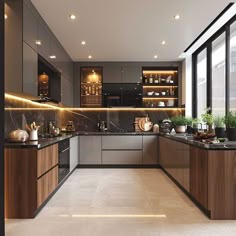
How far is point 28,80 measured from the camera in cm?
374

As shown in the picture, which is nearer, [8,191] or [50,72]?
[8,191]

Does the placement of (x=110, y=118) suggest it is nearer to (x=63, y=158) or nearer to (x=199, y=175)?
(x=63, y=158)

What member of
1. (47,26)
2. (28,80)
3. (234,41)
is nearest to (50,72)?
(47,26)

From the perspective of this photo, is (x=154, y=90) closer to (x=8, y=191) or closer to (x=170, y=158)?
(x=170, y=158)

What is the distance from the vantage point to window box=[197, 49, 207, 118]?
6.32 m

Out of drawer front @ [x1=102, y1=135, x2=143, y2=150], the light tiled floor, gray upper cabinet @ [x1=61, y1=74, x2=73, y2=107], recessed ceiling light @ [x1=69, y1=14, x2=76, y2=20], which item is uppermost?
recessed ceiling light @ [x1=69, y1=14, x2=76, y2=20]

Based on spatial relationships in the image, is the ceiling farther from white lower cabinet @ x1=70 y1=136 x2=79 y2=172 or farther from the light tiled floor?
the light tiled floor

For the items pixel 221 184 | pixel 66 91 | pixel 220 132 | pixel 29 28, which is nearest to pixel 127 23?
pixel 29 28

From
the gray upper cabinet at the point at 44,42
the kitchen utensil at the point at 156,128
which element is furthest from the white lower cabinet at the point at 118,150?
the gray upper cabinet at the point at 44,42

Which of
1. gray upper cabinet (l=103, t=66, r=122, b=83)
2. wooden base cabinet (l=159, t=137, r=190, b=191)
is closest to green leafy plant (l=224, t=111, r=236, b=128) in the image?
wooden base cabinet (l=159, t=137, r=190, b=191)

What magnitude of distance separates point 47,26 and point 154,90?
3.70 meters

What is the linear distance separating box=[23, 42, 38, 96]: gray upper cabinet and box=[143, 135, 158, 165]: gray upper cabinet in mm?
3324

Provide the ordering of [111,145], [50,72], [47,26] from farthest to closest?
[111,145] < [50,72] < [47,26]

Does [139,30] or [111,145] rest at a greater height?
[139,30]
